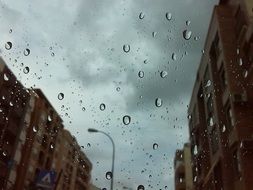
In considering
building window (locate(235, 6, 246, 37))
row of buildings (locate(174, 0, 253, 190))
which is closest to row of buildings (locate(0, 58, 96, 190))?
row of buildings (locate(174, 0, 253, 190))

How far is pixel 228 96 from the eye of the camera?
23.1 m

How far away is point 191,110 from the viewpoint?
38812 mm

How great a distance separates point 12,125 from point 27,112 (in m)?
4.80

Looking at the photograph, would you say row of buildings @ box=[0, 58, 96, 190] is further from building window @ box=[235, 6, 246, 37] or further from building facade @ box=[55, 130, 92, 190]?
building window @ box=[235, 6, 246, 37]

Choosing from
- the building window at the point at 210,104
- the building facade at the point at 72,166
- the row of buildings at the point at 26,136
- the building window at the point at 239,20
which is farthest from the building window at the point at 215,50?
the building facade at the point at 72,166

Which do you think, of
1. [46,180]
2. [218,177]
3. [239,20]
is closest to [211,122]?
[218,177]

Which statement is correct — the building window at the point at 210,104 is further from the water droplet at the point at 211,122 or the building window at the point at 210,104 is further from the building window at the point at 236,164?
the building window at the point at 236,164

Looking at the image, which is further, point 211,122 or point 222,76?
point 211,122

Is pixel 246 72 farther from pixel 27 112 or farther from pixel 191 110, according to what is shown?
pixel 27 112

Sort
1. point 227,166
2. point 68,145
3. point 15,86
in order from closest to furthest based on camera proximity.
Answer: point 227,166, point 15,86, point 68,145

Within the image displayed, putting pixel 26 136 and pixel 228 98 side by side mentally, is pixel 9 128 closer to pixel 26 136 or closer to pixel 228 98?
pixel 26 136

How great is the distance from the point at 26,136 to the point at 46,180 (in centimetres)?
3188

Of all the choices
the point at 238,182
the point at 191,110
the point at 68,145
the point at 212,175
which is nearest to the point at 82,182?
the point at 68,145

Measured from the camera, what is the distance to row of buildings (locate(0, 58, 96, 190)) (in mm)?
39969
